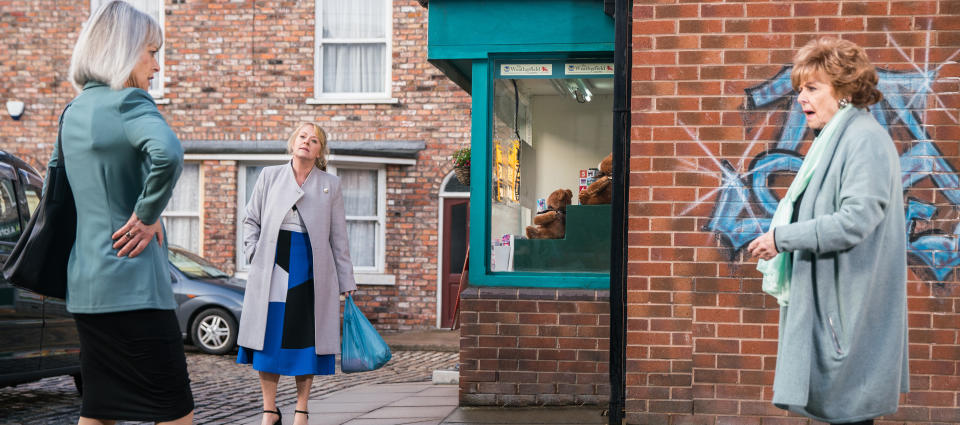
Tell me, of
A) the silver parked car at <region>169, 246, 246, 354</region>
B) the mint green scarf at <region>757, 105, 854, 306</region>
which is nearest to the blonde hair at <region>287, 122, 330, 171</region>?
the mint green scarf at <region>757, 105, 854, 306</region>

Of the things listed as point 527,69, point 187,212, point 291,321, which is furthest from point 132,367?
point 187,212

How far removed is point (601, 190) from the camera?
7.09m

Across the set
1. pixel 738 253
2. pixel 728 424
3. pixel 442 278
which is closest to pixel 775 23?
pixel 738 253

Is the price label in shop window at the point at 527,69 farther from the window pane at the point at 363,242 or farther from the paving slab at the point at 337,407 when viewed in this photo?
the window pane at the point at 363,242

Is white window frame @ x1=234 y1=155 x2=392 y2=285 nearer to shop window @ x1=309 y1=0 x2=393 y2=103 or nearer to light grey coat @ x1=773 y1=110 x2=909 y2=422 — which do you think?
shop window @ x1=309 y1=0 x2=393 y2=103

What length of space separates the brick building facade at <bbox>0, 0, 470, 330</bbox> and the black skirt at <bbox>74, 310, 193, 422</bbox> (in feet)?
41.1

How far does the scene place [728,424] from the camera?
5707 millimetres

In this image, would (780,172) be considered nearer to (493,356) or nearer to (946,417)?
(946,417)

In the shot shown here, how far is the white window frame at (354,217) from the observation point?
16.2 meters

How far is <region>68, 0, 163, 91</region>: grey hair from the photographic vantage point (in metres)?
3.53

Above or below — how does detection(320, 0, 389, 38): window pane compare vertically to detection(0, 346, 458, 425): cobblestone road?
above

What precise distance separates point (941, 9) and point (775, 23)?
89 cm

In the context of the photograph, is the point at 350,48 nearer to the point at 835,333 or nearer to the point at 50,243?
the point at 50,243

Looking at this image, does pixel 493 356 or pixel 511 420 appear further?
pixel 493 356
